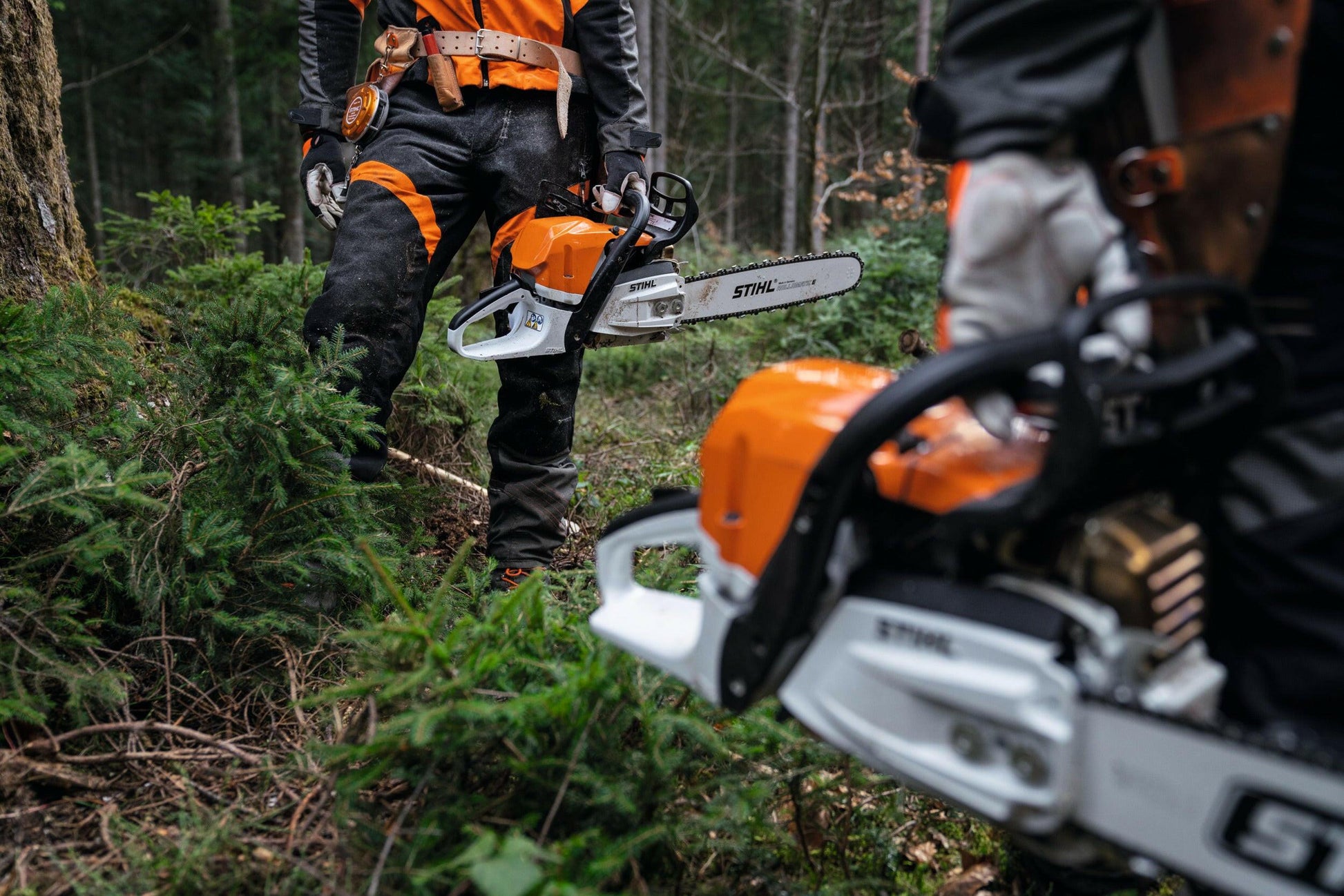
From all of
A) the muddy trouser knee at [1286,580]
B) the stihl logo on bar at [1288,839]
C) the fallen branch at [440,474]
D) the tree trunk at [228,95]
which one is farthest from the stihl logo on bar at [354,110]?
the tree trunk at [228,95]

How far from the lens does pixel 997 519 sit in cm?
106

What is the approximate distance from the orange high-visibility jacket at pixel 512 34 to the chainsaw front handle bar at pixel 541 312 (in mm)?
485

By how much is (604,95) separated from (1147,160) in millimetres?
2254

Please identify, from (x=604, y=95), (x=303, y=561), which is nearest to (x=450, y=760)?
(x=303, y=561)

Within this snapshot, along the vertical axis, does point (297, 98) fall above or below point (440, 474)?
above

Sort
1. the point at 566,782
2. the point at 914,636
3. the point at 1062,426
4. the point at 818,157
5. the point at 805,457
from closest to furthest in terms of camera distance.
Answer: the point at 1062,426
the point at 914,636
the point at 805,457
the point at 566,782
the point at 818,157

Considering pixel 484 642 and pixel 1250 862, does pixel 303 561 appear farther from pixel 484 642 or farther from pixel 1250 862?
pixel 1250 862

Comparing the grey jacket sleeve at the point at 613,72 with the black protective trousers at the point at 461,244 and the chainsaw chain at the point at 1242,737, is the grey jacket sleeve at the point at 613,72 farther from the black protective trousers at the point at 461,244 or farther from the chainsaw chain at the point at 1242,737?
the chainsaw chain at the point at 1242,737

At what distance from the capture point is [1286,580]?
3.80 feet

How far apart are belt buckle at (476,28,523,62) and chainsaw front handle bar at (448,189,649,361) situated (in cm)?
67

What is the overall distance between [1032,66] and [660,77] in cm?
1451

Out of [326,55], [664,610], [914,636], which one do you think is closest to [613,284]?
[326,55]

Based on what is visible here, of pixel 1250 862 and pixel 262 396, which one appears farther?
pixel 262 396

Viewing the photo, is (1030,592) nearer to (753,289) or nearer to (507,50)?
(753,289)
